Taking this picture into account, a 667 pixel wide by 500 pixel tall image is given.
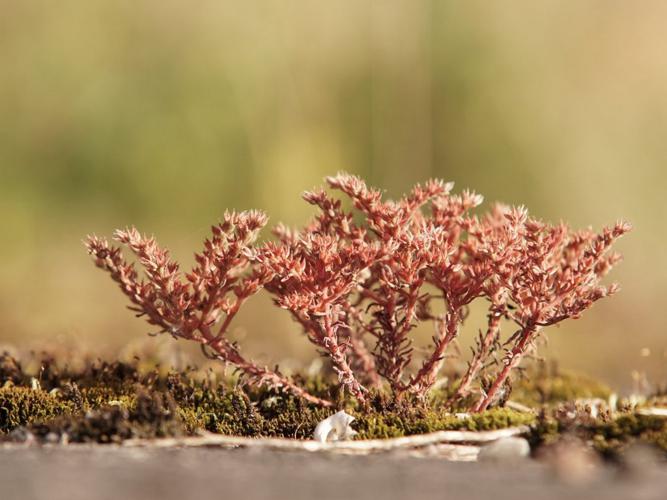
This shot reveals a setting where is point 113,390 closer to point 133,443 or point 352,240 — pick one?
point 133,443

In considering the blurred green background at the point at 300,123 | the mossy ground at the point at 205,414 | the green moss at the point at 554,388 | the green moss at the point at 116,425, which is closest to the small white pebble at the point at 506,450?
the mossy ground at the point at 205,414

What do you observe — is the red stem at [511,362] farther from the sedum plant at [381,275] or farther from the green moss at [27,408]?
the green moss at [27,408]

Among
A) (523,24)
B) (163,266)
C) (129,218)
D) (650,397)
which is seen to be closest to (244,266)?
(163,266)

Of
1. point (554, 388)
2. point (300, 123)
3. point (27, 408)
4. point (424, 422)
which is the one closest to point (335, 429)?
point (424, 422)

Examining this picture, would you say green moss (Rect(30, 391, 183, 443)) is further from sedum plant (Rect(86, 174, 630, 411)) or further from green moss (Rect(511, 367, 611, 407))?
green moss (Rect(511, 367, 611, 407))

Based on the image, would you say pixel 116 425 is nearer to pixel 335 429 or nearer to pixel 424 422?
pixel 335 429

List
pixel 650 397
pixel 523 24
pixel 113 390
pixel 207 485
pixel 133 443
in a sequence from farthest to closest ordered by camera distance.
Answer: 1. pixel 523 24
2. pixel 650 397
3. pixel 113 390
4. pixel 133 443
5. pixel 207 485
